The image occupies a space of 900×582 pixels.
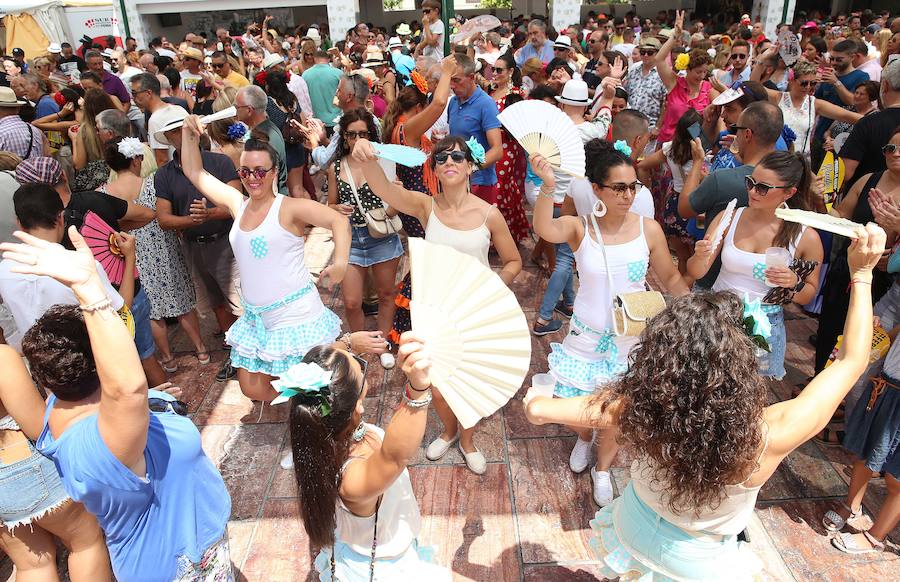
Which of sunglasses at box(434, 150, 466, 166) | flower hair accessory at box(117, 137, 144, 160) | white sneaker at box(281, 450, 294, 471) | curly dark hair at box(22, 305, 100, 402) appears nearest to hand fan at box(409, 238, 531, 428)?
curly dark hair at box(22, 305, 100, 402)

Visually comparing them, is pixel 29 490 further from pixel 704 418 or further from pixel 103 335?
pixel 704 418

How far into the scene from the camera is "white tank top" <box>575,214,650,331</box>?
3039 mm

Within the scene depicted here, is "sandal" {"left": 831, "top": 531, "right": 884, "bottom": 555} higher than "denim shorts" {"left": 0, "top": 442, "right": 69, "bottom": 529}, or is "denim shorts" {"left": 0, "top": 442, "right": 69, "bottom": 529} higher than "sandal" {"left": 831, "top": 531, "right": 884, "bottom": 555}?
"denim shorts" {"left": 0, "top": 442, "right": 69, "bottom": 529}

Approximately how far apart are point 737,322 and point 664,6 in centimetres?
3356

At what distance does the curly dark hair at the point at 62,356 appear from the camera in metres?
1.83

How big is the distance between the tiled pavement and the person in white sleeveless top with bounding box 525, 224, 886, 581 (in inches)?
38.9

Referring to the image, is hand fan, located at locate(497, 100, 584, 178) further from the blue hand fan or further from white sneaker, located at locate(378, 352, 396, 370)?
white sneaker, located at locate(378, 352, 396, 370)

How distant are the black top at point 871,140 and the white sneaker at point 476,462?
131 inches

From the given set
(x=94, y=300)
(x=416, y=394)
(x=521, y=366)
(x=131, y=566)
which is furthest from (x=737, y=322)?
(x=131, y=566)

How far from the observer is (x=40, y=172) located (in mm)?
3406

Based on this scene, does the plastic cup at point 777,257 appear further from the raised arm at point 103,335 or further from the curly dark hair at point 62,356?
the curly dark hair at point 62,356

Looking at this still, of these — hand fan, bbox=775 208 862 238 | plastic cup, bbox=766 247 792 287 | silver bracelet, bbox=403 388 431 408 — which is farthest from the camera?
plastic cup, bbox=766 247 792 287

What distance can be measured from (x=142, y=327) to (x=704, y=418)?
143 inches

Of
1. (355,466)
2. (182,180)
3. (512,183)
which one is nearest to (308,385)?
(355,466)
